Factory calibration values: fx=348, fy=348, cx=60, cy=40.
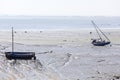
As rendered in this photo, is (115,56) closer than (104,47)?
Yes

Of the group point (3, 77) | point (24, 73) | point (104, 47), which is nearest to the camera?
point (3, 77)

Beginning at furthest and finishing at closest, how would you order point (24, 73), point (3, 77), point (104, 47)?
point (104, 47) < point (24, 73) < point (3, 77)

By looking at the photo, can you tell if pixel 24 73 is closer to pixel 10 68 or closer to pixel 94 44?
pixel 10 68

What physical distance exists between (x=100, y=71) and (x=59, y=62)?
788 cm

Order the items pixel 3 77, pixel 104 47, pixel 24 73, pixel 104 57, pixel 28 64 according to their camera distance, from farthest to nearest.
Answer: pixel 104 47 → pixel 104 57 → pixel 28 64 → pixel 24 73 → pixel 3 77

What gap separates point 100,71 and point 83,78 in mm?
4462

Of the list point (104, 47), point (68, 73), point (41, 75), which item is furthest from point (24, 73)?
point (104, 47)

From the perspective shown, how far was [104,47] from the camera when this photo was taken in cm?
6531

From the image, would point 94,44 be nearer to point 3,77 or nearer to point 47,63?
point 47,63

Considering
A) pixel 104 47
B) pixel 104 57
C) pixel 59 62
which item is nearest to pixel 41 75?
pixel 59 62

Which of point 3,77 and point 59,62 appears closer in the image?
point 3,77

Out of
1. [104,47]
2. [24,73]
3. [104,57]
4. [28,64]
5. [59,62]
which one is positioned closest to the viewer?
[24,73]

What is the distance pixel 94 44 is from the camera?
66750 mm

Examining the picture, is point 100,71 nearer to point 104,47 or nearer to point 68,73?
point 68,73
